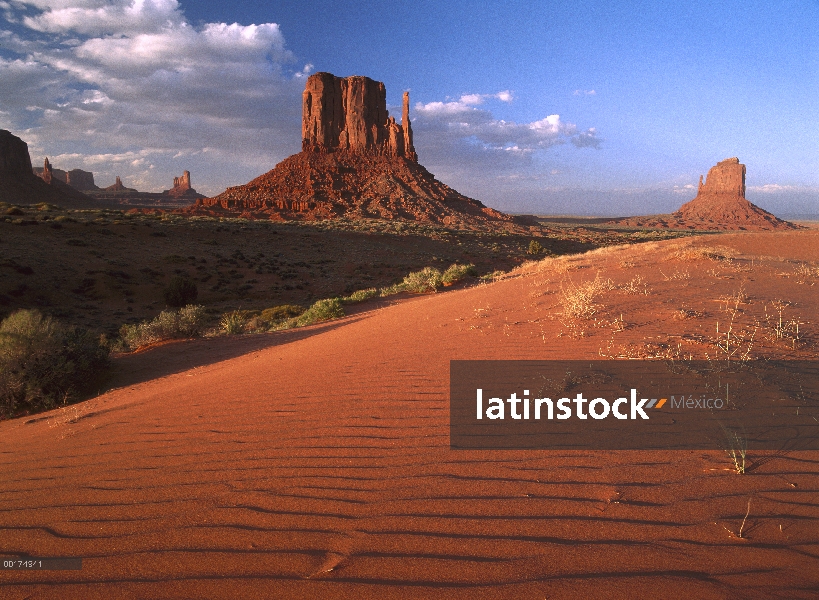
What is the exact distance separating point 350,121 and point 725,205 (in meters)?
90.3

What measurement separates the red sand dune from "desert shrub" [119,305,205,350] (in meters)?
6.30

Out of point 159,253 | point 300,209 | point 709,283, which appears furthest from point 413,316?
point 300,209

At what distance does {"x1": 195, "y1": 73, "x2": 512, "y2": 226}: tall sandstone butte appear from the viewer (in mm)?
64438

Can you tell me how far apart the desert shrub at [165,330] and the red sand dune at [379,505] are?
20.7 feet

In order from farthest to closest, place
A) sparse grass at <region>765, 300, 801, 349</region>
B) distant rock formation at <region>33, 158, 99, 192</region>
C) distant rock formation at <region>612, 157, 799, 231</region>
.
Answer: distant rock formation at <region>33, 158, 99, 192</region>
distant rock formation at <region>612, 157, 799, 231</region>
sparse grass at <region>765, 300, 801, 349</region>

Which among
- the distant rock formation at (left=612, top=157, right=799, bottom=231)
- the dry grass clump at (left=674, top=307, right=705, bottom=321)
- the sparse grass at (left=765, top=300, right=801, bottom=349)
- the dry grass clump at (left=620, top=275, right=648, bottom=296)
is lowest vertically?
the sparse grass at (left=765, top=300, right=801, bottom=349)

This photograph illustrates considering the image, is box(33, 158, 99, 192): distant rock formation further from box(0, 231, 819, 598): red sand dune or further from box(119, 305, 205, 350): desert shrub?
box(0, 231, 819, 598): red sand dune

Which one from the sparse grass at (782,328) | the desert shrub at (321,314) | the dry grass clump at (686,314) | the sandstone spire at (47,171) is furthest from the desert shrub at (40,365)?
the sandstone spire at (47,171)

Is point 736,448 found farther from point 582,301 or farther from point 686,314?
point 582,301

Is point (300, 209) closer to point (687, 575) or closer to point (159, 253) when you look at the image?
point (159, 253)

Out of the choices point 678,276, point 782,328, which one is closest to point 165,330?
point 678,276

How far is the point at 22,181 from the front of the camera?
77812mm

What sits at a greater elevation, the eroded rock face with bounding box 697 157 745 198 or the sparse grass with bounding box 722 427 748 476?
the eroded rock face with bounding box 697 157 745 198

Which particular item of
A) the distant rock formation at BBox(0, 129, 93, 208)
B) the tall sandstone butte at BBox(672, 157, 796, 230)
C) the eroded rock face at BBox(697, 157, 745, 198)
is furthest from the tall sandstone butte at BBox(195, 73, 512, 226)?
the eroded rock face at BBox(697, 157, 745, 198)
